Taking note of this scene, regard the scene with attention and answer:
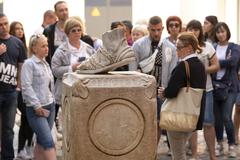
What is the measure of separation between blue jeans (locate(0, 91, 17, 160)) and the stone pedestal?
2039mm

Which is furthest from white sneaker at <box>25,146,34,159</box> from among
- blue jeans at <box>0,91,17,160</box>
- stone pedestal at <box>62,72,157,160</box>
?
stone pedestal at <box>62,72,157,160</box>

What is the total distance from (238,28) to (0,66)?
34.5ft

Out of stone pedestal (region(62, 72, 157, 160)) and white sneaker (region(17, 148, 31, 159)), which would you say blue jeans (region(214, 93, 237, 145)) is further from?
stone pedestal (region(62, 72, 157, 160))

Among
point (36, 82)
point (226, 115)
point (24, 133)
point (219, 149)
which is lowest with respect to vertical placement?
point (219, 149)

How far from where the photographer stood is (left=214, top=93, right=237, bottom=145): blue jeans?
10.3 m

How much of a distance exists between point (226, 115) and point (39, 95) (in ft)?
9.77

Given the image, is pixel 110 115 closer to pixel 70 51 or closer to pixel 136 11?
pixel 70 51

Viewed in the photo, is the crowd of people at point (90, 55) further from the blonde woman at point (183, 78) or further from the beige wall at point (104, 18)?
the beige wall at point (104, 18)

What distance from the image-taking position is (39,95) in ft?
27.7

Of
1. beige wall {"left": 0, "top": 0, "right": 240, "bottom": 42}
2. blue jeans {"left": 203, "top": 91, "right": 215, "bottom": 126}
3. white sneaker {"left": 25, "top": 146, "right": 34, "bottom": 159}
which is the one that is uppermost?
beige wall {"left": 0, "top": 0, "right": 240, "bottom": 42}

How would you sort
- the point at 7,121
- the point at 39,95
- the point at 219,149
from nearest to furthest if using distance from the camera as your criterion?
the point at 39,95
the point at 7,121
the point at 219,149

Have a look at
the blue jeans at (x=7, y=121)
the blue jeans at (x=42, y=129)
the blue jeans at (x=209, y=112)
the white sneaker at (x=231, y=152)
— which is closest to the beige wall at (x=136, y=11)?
the white sneaker at (x=231, y=152)

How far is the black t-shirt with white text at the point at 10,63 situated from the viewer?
913cm

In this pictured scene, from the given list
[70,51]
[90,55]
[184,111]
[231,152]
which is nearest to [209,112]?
[231,152]
